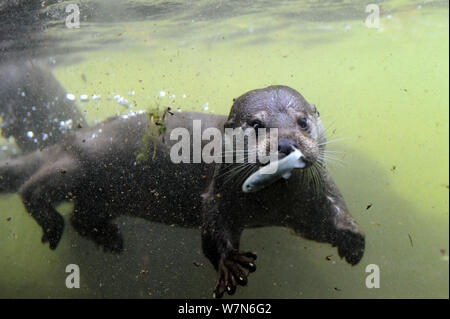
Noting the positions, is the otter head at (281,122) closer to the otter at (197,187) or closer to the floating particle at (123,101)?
the otter at (197,187)

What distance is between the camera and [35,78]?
16.4 feet

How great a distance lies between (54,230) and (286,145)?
3.12 meters

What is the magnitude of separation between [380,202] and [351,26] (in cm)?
469

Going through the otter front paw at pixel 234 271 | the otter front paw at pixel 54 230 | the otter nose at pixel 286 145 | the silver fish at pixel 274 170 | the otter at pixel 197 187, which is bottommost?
the otter front paw at pixel 54 230

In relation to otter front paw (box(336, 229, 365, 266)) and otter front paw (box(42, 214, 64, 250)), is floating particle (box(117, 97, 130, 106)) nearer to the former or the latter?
otter front paw (box(42, 214, 64, 250))

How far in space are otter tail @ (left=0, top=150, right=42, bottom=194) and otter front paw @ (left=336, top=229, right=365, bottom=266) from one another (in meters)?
3.35

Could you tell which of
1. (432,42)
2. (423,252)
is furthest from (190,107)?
(432,42)

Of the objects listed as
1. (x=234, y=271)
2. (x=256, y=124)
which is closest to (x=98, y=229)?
(x=234, y=271)

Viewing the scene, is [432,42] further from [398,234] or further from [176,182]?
[176,182]

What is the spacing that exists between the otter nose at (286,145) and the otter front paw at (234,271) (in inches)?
35.4

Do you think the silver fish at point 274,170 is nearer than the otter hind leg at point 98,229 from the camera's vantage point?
Yes

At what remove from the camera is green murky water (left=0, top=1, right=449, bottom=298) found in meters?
3.56

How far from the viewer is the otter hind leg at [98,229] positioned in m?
3.70

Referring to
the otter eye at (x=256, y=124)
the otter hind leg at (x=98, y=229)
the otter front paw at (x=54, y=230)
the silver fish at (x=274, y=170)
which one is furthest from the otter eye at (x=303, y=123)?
the otter front paw at (x=54, y=230)
